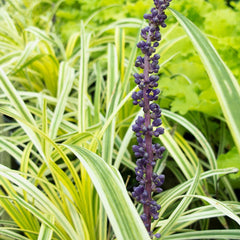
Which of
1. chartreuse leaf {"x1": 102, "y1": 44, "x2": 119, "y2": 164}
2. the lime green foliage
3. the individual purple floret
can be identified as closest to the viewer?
the individual purple floret

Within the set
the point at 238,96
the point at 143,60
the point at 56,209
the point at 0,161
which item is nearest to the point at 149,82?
the point at 143,60

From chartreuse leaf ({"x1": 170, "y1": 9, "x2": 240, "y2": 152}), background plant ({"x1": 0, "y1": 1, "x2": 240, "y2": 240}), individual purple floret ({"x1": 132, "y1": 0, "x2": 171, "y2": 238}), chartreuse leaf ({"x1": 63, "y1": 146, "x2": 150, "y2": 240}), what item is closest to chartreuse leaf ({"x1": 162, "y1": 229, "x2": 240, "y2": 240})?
background plant ({"x1": 0, "y1": 1, "x2": 240, "y2": 240})

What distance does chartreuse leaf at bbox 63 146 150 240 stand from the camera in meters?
0.56

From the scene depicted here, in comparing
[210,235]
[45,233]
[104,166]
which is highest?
[104,166]

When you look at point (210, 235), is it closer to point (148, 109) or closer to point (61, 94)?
point (148, 109)

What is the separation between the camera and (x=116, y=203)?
0.60 meters

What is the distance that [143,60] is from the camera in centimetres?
67

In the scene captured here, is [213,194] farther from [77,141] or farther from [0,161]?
[0,161]

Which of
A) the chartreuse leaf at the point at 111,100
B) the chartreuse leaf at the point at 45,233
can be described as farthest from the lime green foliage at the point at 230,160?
the chartreuse leaf at the point at 45,233

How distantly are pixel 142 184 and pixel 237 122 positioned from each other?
→ 0.28 m

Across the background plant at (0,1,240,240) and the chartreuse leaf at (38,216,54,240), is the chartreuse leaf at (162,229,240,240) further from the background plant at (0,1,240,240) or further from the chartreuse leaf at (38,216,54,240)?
the chartreuse leaf at (38,216,54,240)

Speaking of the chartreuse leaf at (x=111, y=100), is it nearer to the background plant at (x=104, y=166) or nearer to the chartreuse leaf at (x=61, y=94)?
the background plant at (x=104, y=166)

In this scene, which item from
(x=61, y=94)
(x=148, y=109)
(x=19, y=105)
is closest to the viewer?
(x=148, y=109)

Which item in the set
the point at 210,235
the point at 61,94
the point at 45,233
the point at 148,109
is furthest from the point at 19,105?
the point at 210,235
